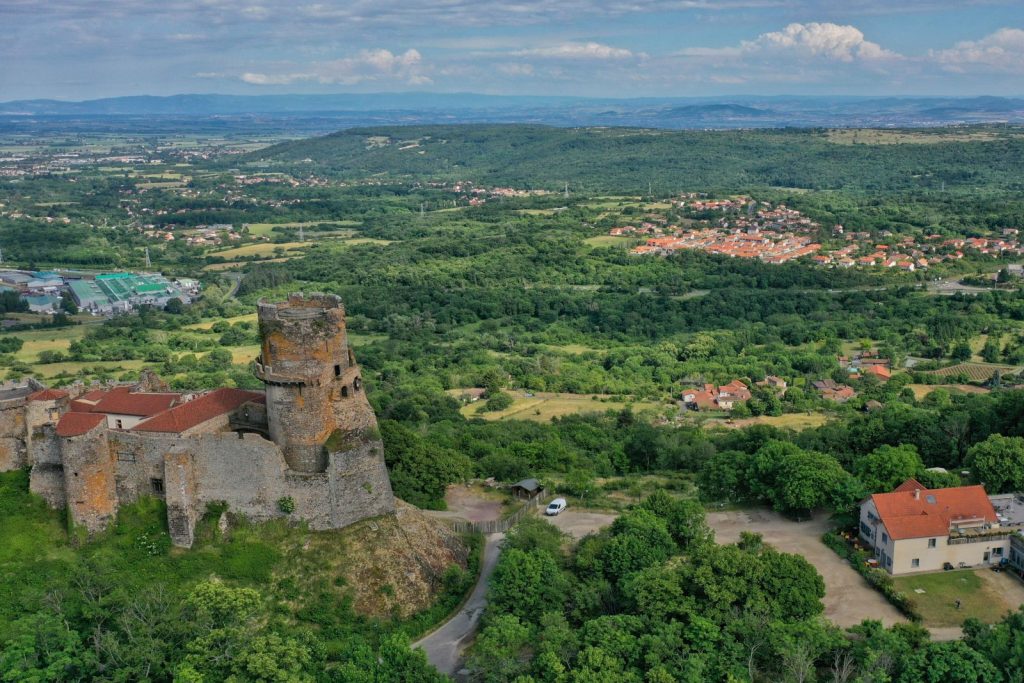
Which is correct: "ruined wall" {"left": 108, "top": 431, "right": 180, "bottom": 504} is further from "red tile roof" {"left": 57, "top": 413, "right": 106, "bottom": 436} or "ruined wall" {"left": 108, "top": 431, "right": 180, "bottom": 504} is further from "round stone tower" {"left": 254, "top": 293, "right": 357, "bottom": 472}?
"round stone tower" {"left": 254, "top": 293, "right": 357, "bottom": 472}

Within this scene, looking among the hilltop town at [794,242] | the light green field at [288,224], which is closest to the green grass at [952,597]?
the hilltop town at [794,242]

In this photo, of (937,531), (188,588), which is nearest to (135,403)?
(188,588)

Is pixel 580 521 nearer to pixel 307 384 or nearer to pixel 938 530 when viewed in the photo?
pixel 938 530

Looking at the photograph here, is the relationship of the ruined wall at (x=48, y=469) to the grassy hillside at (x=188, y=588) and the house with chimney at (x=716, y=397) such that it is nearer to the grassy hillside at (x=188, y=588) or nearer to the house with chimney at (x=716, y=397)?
the grassy hillside at (x=188, y=588)

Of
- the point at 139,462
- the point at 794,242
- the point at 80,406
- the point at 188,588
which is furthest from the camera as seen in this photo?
the point at 794,242

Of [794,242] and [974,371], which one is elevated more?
[794,242]

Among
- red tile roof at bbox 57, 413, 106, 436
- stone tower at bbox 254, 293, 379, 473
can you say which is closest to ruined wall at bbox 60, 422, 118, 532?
red tile roof at bbox 57, 413, 106, 436

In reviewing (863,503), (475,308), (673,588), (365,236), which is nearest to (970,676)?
(673,588)
